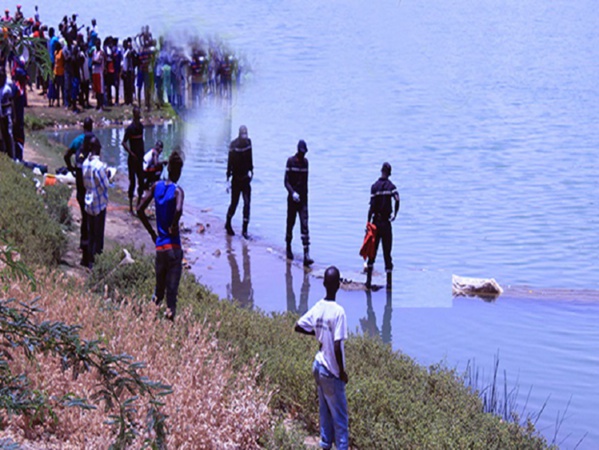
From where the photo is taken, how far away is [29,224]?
14.0m

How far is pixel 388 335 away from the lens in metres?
14.6

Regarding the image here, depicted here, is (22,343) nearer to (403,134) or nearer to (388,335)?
(388,335)

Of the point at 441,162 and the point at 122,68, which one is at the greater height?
the point at 122,68

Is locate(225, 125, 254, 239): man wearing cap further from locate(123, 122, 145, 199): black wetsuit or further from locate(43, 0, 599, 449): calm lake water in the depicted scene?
locate(123, 122, 145, 199): black wetsuit

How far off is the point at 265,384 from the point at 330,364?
3.68ft

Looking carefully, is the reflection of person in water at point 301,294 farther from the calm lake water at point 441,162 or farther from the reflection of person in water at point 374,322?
the reflection of person in water at point 374,322

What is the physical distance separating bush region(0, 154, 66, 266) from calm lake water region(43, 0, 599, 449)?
3.00m

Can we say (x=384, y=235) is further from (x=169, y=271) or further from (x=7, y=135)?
(x=7, y=135)

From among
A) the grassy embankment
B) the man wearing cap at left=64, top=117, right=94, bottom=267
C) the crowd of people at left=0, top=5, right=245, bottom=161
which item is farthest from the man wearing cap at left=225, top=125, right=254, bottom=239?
the crowd of people at left=0, top=5, right=245, bottom=161

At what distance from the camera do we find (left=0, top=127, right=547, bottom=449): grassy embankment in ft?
26.7

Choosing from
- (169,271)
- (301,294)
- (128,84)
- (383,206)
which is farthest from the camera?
(128,84)

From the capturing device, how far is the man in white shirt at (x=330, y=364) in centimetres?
813

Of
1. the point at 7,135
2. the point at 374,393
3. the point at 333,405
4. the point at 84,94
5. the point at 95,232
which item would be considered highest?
the point at 84,94

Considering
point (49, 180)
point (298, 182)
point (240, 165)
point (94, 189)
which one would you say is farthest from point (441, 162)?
point (94, 189)
